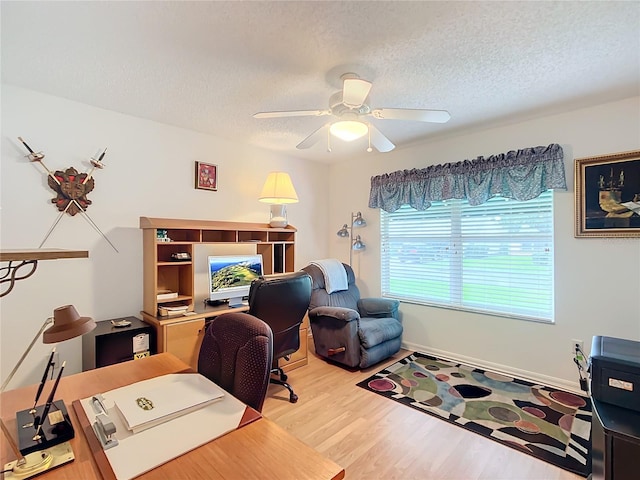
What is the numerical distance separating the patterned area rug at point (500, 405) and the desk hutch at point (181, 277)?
1074mm

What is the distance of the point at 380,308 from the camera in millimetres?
3650

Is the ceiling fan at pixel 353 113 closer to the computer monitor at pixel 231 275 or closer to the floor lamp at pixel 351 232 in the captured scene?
the computer monitor at pixel 231 275

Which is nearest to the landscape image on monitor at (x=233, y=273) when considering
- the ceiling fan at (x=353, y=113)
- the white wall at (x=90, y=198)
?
the white wall at (x=90, y=198)

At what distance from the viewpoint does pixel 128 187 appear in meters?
2.81

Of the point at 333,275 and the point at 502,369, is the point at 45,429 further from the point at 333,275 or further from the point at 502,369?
the point at 502,369

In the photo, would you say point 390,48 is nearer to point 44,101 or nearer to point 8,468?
point 8,468

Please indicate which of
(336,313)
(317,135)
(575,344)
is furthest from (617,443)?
(317,135)

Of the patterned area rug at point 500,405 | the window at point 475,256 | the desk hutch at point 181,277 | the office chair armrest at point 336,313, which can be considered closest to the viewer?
the patterned area rug at point 500,405

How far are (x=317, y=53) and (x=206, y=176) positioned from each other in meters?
1.91

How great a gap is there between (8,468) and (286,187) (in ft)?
9.01

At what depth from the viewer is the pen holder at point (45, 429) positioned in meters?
0.91

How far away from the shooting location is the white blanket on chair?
3645 millimetres

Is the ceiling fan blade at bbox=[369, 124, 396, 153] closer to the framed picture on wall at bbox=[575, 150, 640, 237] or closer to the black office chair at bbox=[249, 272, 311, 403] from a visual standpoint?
the black office chair at bbox=[249, 272, 311, 403]

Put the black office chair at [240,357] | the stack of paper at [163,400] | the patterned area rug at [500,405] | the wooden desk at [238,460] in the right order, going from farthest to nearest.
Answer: the patterned area rug at [500,405], the black office chair at [240,357], the stack of paper at [163,400], the wooden desk at [238,460]
